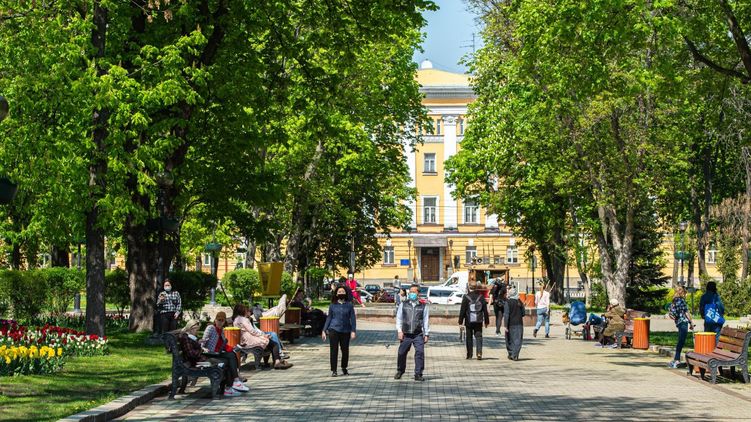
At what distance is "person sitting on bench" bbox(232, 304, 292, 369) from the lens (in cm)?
2206

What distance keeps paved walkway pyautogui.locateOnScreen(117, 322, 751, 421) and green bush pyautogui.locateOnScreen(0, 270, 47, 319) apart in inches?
412

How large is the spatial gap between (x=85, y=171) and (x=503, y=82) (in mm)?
34305

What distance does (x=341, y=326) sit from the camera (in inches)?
832

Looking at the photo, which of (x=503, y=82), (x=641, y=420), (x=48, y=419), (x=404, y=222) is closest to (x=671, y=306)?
(x=641, y=420)

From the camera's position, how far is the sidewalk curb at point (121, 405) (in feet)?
44.8

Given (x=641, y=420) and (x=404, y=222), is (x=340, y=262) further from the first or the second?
(x=641, y=420)

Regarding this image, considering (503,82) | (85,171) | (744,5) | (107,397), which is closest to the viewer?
(107,397)

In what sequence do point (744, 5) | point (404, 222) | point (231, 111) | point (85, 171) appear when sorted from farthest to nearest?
point (404, 222) < point (231, 111) < point (744, 5) < point (85, 171)

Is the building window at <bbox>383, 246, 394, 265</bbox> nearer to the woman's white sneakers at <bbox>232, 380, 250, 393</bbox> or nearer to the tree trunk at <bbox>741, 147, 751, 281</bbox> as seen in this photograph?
the tree trunk at <bbox>741, 147, 751, 281</bbox>

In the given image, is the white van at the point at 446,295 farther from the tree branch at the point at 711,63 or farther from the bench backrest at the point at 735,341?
the bench backrest at the point at 735,341

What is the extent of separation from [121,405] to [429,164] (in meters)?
85.9

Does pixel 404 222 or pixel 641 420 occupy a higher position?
pixel 404 222

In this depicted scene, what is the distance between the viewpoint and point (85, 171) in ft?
76.4

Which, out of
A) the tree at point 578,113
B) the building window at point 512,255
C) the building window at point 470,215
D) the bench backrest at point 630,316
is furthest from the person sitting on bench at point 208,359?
the building window at point 470,215
